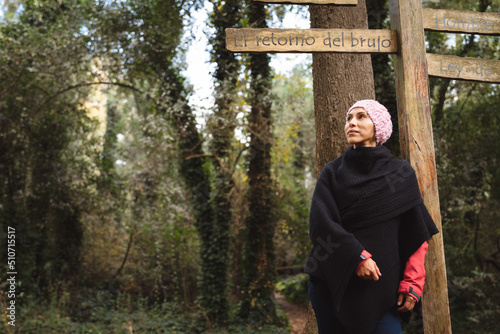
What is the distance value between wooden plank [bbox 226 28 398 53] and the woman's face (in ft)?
2.46

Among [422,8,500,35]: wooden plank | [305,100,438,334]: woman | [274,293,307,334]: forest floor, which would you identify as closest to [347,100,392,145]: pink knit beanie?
[305,100,438,334]: woman

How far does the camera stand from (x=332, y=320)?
2627mm

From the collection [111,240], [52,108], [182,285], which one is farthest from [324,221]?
[111,240]

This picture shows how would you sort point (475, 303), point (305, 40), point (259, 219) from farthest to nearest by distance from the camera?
point (259, 219) → point (475, 303) → point (305, 40)

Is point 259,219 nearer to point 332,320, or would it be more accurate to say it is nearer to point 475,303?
point 475,303

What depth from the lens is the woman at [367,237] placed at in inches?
97.6

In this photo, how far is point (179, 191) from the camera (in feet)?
35.4

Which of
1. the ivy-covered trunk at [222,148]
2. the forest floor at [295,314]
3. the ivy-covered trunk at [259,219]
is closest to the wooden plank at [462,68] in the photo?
the ivy-covered trunk at [222,148]

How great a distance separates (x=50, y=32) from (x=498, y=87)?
10393 mm

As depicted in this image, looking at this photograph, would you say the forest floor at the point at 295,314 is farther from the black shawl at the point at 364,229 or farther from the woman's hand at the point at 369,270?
the woman's hand at the point at 369,270

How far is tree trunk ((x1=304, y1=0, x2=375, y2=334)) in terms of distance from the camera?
3.80m

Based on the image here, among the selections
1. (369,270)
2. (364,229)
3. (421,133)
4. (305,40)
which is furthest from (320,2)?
(369,270)

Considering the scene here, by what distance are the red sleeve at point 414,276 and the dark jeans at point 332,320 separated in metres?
0.16

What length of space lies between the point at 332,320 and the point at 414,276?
0.56 meters
